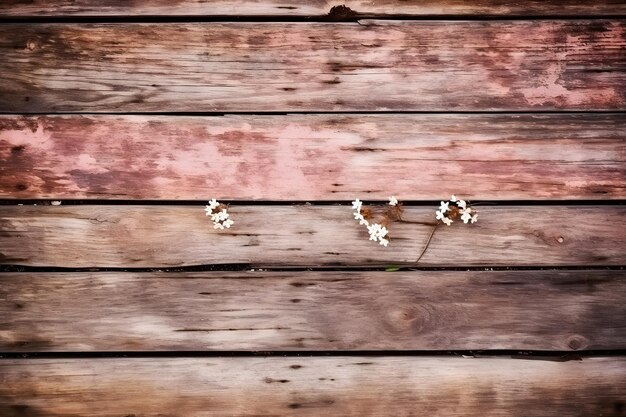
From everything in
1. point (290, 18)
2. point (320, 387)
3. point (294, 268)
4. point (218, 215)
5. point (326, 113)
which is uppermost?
point (290, 18)

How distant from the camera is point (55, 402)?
1.94 meters

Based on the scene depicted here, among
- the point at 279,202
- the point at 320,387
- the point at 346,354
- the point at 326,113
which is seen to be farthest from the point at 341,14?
the point at 320,387

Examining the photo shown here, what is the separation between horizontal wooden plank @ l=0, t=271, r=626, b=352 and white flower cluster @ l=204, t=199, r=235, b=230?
0.51 ft

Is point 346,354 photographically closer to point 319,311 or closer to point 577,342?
point 319,311

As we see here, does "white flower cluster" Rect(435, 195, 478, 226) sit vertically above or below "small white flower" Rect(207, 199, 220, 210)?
above

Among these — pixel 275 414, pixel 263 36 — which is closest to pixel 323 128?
pixel 263 36

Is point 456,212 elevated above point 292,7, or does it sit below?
below

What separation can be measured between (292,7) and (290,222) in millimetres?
677

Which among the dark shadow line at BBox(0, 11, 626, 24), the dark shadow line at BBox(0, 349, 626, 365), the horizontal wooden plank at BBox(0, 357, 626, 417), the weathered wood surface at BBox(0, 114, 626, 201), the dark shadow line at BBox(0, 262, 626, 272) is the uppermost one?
the dark shadow line at BBox(0, 11, 626, 24)

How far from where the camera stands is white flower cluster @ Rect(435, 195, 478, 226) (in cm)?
192

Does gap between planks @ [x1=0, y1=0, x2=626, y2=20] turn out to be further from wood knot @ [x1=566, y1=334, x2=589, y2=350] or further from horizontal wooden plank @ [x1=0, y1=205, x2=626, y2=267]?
wood knot @ [x1=566, y1=334, x2=589, y2=350]

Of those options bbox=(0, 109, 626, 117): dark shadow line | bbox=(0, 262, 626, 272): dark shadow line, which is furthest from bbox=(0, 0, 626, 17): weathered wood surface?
bbox=(0, 262, 626, 272): dark shadow line

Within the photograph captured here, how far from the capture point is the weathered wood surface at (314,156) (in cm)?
194

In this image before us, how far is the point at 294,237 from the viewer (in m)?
1.95
